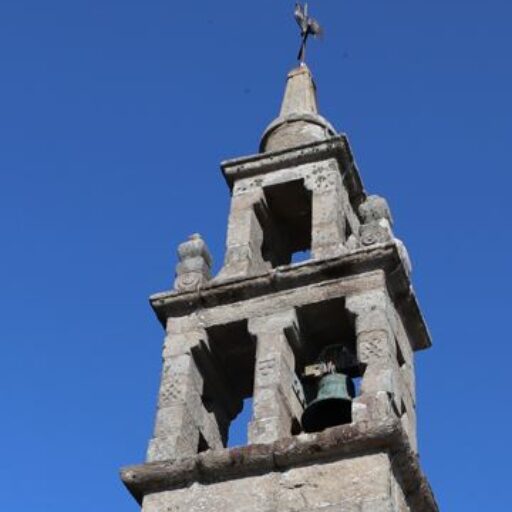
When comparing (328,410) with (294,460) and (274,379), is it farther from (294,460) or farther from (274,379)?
(294,460)

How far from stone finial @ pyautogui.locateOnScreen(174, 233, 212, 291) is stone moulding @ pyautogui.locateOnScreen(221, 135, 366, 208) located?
3.31 feet

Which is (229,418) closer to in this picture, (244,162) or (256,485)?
(256,485)

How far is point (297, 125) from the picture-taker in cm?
1480

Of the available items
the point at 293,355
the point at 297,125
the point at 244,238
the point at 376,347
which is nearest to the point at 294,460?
the point at 376,347

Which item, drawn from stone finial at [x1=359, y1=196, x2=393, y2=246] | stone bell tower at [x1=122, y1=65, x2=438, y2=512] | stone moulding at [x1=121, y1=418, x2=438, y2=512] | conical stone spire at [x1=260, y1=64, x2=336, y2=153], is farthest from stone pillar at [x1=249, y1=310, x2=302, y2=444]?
conical stone spire at [x1=260, y1=64, x2=336, y2=153]

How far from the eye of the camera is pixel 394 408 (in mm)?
11000

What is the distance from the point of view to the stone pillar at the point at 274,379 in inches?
435

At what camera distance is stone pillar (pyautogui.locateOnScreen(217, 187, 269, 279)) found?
12.9 m

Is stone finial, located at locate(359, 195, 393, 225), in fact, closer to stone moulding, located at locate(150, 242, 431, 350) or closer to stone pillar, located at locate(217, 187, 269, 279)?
stone moulding, located at locate(150, 242, 431, 350)

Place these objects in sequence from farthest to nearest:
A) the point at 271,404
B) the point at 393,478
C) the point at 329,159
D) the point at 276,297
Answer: the point at 329,159 < the point at 276,297 < the point at 271,404 < the point at 393,478

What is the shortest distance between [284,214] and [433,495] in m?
4.15

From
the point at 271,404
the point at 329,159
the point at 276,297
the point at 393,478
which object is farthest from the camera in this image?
the point at 329,159

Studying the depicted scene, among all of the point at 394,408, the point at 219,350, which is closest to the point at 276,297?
the point at 219,350

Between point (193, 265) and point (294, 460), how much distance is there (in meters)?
2.98
